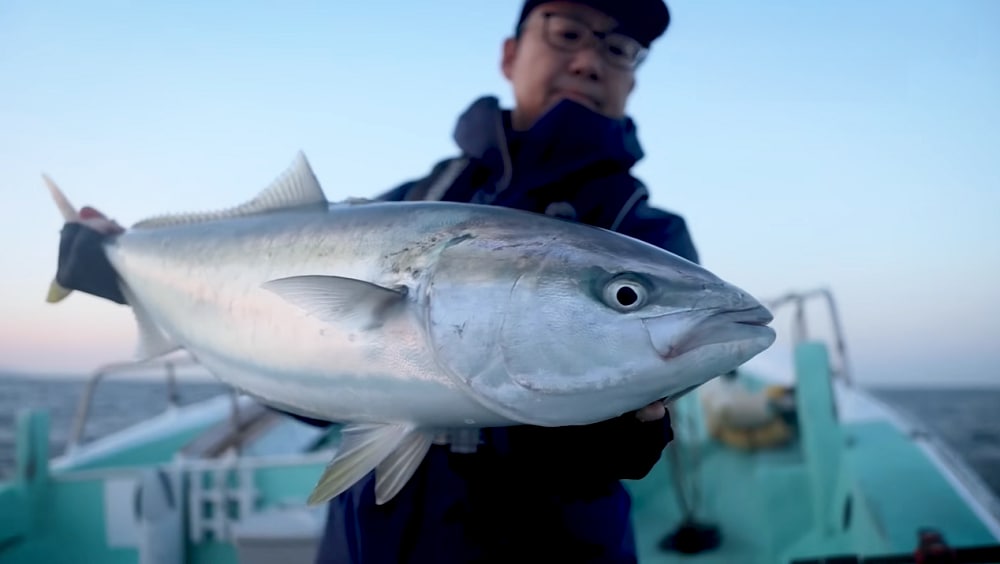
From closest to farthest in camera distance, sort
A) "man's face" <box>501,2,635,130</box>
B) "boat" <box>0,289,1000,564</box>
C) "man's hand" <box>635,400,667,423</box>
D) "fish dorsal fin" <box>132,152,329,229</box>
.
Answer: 1. "man's hand" <box>635,400,667,423</box>
2. "fish dorsal fin" <box>132,152,329,229</box>
3. "man's face" <box>501,2,635,130</box>
4. "boat" <box>0,289,1000,564</box>

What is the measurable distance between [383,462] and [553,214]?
35.3 inches

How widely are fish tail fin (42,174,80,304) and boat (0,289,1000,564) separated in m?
1.76

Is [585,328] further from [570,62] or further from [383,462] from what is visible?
[570,62]

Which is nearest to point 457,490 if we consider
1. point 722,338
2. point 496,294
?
point 496,294

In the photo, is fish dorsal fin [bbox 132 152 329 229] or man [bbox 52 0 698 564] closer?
man [bbox 52 0 698 564]

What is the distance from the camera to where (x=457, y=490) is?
1.76m

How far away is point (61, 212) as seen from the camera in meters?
2.28

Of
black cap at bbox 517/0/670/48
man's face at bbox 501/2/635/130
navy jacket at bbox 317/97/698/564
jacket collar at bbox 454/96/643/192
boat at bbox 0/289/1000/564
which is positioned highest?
black cap at bbox 517/0/670/48

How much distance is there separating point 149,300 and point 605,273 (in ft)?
5.16

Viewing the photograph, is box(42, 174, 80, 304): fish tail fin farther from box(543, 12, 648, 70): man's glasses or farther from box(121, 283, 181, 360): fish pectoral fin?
box(543, 12, 648, 70): man's glasses

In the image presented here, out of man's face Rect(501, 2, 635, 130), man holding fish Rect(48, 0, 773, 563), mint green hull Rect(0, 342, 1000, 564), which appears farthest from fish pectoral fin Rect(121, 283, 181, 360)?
mint green hull Rect(0, 342, 1000, 564)

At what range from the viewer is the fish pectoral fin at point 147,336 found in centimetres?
210

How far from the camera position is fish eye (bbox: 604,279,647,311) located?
1.27 m

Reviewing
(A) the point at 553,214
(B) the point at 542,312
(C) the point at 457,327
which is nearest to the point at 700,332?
(B) the point at 542,312
